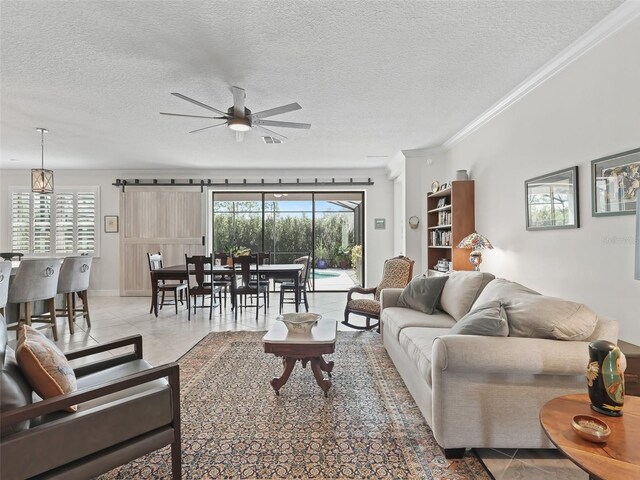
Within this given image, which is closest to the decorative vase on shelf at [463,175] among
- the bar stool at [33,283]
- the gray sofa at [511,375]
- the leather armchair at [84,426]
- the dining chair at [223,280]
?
the gray sofa at [511,375]

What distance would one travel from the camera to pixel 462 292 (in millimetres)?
2984

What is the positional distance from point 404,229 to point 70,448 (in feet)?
17.2

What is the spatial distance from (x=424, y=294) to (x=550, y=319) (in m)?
1.48

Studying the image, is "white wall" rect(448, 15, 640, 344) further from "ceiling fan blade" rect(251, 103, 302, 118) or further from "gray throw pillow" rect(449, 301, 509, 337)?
"ceiling fan blade" rect(251, 103, 302, 118)

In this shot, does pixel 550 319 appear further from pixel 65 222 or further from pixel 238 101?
pixel 65 222

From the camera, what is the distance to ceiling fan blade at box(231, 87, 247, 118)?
9.85 ft

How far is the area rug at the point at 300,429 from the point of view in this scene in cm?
175

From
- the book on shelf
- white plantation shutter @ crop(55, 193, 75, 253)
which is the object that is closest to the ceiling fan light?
the book on shelf

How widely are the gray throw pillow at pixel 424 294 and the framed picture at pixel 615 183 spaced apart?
134cm

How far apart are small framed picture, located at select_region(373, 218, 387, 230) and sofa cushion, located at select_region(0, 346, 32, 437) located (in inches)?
250

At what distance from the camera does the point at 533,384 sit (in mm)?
1779

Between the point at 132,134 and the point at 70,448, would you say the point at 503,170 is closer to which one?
Result: the point at 70,448

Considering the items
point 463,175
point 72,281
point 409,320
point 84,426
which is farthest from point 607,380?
point 72,281

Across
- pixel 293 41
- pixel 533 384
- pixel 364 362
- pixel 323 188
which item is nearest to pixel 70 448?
pixel 533 384
